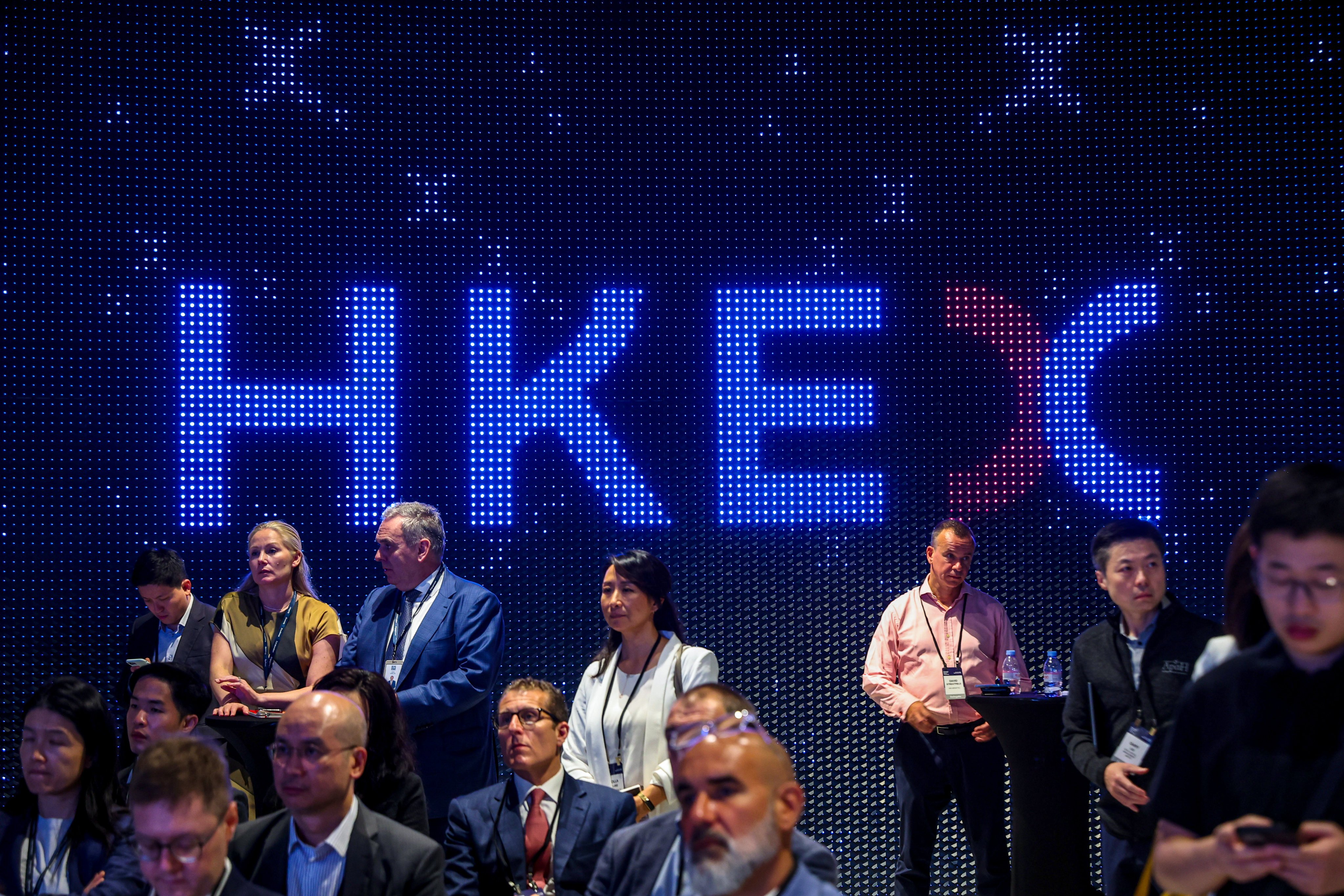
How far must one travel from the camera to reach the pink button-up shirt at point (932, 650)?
5523mm

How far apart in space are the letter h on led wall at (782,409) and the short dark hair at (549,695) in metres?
2.71

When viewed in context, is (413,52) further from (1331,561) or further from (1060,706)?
(1331,561)

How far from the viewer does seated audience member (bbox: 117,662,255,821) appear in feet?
13.1

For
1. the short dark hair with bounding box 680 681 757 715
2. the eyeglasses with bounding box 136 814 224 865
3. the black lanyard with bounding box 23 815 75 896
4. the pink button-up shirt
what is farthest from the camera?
the pink button-up shirt

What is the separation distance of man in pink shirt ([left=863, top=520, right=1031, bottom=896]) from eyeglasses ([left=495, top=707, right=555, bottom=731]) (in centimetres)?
226

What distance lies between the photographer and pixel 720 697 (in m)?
2.93

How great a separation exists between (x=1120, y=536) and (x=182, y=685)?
345 cm

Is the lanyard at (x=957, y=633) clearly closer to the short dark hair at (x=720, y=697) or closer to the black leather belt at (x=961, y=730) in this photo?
the black leather belt at (x=961, y=730)

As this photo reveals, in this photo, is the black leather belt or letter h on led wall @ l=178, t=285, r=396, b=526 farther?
letter h on led wall @ l=178, t=285, r=396, b=526

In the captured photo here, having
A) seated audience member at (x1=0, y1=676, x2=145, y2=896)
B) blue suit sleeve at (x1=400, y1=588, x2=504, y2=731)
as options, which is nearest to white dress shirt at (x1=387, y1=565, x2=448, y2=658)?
blue suit sleeve at (x1=400, y1=588, x2=504, y2=731)

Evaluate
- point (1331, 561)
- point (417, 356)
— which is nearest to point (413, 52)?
point (417, 356)

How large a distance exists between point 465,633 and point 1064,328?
154 inches

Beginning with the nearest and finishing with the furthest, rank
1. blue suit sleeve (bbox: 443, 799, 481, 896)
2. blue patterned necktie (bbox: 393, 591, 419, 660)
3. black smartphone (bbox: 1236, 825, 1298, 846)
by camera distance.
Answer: black smartphone (bbox: 1236, 825, 1298, 846), blue suit sleeve (bbox: 443, 799, 481, 896), blue patterned necktie (bbox: 393, 591, 419, 660)

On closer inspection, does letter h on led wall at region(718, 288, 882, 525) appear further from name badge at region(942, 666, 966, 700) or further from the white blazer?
the white blazer
